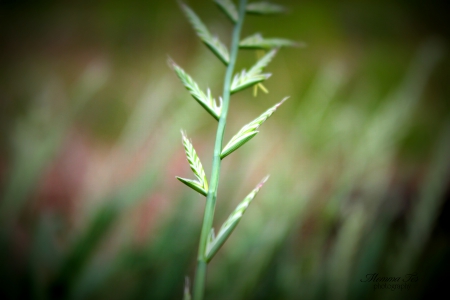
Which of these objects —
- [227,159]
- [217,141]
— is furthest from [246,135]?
[227,159]

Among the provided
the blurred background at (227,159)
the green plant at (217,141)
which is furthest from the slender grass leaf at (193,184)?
the blurred background at (227,159)

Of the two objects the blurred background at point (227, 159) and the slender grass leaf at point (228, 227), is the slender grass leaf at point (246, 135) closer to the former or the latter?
the slender grass leaf at point (228, 227)

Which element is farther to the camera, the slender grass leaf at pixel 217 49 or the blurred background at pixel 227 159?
the blurred background at pixel 227 159

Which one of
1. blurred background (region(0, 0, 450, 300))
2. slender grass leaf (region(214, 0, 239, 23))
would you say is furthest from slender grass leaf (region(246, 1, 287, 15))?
blurred background (region(0, 0, 450, 300))

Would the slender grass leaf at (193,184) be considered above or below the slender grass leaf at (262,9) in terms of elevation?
below

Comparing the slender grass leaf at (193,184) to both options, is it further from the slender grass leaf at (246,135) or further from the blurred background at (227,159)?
the blurred background at (227,159)

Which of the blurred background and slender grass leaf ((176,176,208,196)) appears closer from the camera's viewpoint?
slender grass leaf ((176,176,208,196))

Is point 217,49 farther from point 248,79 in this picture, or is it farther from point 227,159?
point 227,159

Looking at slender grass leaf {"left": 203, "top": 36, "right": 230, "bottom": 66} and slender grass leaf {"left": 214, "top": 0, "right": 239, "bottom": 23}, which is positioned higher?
slender grass leaf {"left": 214, "top": 0, "right": 239, "bottom": 23}

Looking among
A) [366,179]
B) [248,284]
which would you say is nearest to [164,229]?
[248,284]

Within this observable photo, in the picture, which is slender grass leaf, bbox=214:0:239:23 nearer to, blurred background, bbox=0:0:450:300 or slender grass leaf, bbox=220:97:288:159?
slender grass leaf, bbox=220:97:288:159
